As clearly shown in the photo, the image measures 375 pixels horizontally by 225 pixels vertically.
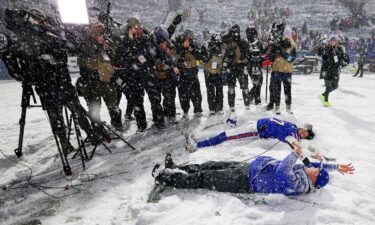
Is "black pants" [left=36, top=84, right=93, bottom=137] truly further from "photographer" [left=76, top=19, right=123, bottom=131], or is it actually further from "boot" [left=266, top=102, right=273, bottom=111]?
"boot" [left=266, top=102, right=273, bottom=111]

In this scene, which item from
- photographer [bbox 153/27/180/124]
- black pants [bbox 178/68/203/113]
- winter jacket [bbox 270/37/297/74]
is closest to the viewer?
photographer [bbox 153/27/180/124]

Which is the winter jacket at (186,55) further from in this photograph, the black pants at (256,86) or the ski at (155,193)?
the ski at (155,193)

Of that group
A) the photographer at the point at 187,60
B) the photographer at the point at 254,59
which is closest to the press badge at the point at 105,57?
the photographer at the point at 187,60

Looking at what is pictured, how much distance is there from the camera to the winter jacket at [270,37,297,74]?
7074 mm

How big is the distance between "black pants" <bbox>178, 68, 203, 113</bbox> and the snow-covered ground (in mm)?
715

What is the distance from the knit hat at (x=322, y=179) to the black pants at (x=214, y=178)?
2.63ft

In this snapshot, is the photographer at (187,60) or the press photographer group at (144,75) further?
the photographer at (187,60)

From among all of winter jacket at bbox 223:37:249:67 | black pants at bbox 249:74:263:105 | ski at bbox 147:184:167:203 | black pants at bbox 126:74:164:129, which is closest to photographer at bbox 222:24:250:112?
winter jacket at bbox 223:37:249:67

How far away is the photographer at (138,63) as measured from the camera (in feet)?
21.0

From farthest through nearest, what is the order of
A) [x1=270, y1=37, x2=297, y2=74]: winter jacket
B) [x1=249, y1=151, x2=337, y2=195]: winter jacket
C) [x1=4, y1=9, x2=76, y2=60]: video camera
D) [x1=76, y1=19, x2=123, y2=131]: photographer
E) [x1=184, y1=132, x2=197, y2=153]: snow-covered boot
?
[x1=270, y1=37, x2=297, y2=74]: winter jacket < [x1=76, y1=19, x2=123, y2=131]: photographer < [x1=184, y1=132, x2=197, y2=153]: snow-covered boot < [x1=4, y1=9, x2=76, y2=60]: video camera < [x1=249, y1=151, x2=337, y2=195]: winter jacket

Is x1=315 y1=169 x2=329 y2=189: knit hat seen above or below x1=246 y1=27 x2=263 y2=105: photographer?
below

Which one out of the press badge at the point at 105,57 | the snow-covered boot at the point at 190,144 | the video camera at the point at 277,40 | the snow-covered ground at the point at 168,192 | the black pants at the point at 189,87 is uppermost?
the video camera at the point at 277,40

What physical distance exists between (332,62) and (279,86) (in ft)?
7.11

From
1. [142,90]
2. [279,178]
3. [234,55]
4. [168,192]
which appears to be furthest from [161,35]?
[279,178]
